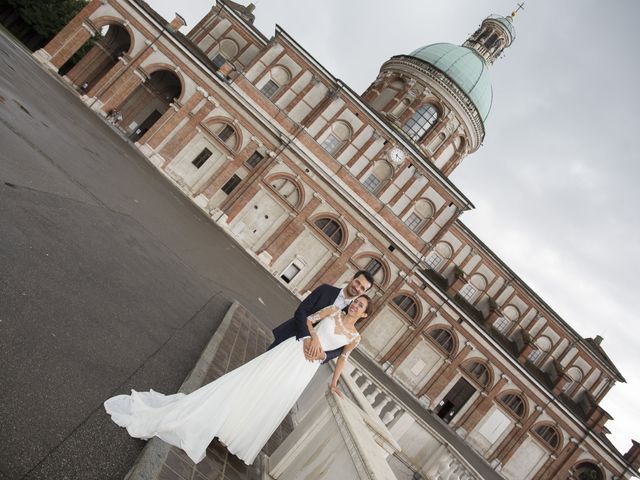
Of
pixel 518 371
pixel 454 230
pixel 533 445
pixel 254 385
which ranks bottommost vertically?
pixel 254 385

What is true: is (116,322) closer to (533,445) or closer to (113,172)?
(113,172)

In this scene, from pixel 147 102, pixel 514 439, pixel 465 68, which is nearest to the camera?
pixel 514 439

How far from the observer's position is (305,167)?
26625 millimetres

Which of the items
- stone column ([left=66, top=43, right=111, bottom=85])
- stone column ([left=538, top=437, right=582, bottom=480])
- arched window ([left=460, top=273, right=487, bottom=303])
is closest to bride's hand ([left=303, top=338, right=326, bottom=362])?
stone column ([left=66, top=43, right=111, bottom=85])

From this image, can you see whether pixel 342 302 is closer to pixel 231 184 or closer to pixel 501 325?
pixel 231 184

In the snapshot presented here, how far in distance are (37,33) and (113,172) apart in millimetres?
34880

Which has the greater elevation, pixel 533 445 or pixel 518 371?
pixel 518 371

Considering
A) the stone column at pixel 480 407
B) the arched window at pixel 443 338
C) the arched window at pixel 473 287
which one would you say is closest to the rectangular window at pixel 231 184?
the arched window at pixel 443 338

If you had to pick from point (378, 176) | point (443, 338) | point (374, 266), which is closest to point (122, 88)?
point (378, 176)

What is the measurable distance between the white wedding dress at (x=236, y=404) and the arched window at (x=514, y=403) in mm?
28618

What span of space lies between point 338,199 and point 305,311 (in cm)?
2256

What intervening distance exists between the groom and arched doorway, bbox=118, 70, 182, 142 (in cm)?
2841

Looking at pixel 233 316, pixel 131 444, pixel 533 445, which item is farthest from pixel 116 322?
pixel 533 445

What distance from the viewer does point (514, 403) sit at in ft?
95.1
